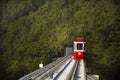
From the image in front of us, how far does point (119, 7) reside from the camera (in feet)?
157

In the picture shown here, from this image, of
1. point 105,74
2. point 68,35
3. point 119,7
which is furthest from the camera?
point 119,7

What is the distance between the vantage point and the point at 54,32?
4819cm

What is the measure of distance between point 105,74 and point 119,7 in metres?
13.8

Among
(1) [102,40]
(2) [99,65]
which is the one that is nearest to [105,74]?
(2) [99,65]

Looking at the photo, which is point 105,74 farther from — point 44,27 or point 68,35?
point 44,27

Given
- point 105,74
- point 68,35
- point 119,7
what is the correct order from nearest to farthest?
1. point 105,74
2. point 68,35
3. point 119,7

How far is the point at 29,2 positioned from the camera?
5362cm

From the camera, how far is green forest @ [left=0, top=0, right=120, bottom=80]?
142ft

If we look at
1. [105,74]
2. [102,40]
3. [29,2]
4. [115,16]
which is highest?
[29,2]

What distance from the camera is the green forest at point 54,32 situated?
43.2 metres

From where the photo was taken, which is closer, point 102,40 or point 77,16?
point 102,40

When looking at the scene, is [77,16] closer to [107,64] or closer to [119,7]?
[119,7]

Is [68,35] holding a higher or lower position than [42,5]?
lower

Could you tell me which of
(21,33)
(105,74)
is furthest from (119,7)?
(21,33)
